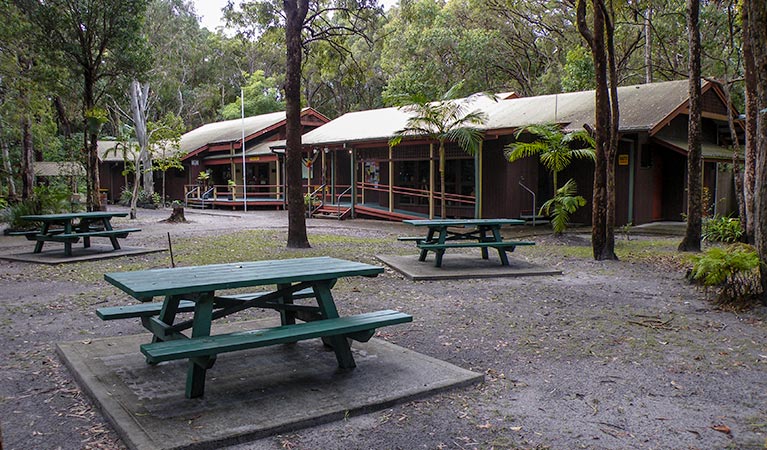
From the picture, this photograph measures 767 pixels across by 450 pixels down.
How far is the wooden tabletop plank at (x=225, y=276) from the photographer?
146 inches

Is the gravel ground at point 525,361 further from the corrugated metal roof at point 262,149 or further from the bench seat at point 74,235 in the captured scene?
the corrugated metal roof at point 262,149

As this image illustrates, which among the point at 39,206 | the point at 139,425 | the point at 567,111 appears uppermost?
the point at 567,111

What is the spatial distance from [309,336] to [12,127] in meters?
21.9

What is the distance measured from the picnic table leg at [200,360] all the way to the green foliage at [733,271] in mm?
5400

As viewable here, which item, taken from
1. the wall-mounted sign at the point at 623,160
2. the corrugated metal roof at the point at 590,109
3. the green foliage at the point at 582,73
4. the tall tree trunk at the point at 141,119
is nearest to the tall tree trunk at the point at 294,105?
the corrugated metal roof at the point at 590,109

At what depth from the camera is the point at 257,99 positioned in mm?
43688

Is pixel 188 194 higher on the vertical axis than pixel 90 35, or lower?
lower

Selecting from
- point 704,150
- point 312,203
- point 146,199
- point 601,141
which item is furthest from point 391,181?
point 146,199

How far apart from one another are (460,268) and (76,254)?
6.77m

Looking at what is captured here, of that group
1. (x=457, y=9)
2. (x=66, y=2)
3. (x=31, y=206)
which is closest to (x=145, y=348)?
(x=31, y=206)

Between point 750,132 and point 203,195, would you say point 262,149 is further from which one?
point 750,132

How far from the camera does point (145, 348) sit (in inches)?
138

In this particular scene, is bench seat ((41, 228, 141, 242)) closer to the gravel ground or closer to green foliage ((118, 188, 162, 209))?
the gravel ground

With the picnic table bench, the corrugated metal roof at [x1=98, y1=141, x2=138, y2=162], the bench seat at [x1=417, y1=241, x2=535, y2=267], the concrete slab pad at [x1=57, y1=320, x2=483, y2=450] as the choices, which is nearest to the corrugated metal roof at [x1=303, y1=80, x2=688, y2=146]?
the bench seat at [x1=417, y1=241, x2=535, y2=267]
